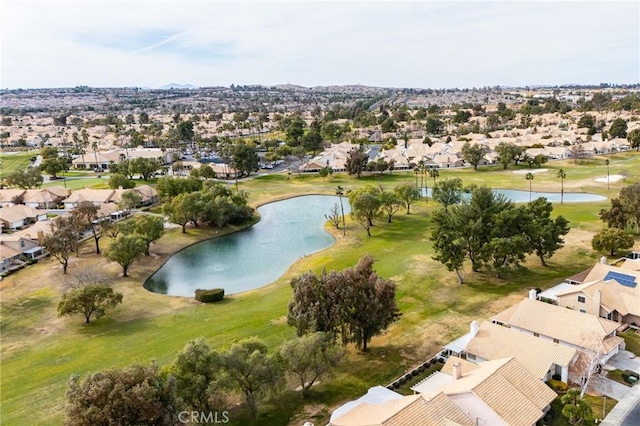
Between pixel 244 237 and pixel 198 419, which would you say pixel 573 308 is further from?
pixel 244 237

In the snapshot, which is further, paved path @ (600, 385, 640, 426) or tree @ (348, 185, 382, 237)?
tree @ (348, 185, 382, 237)

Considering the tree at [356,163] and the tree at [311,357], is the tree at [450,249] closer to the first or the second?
the tree at [311,357]

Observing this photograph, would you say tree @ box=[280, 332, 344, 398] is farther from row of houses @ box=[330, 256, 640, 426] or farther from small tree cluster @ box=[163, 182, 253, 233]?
small tree cluster @ box=[163, 182, 253, 233]

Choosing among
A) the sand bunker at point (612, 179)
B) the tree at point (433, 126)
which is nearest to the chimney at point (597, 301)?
the sand bunker at point (612, 179)

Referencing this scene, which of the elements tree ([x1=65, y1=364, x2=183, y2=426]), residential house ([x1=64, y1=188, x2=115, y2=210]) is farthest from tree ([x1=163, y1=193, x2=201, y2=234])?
tree ([x1=65, y1=364, x2=183, y2=426])

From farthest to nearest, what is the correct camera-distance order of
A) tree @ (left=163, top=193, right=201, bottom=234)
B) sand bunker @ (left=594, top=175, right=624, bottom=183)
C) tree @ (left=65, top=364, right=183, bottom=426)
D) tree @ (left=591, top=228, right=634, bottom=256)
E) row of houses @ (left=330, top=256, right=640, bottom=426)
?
sand bunker @ (left=594, top=175, right=624, bottom=183) < tree @ (left=163, top=193, right=201, bottom=234) < tree @ (left=591, top=228, right=634, bottom=256) < row of houses @ (left=330, top=256, right=640, bottom=426) < tree @ (left=65, top=364, right=183, bottom=426)

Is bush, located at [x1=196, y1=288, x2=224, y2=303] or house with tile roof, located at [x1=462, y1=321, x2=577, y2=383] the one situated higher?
house with tile roof, located at [x1=462, y1=321, x2=577, y2=383]
